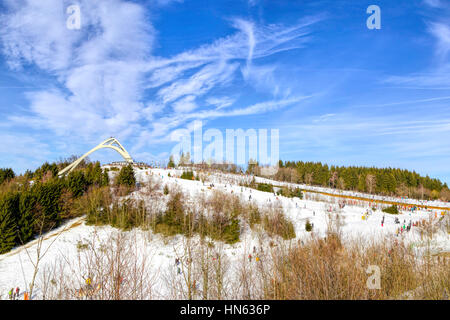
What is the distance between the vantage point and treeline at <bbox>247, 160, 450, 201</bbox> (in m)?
79.8

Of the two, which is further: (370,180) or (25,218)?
(370,180)

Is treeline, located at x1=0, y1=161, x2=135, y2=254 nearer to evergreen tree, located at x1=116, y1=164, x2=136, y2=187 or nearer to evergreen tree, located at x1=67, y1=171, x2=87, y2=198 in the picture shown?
evergreen tree, located at x1=67, y1=171, x2=87, y2=198

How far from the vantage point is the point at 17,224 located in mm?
22562

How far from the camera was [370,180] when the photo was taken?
257 feet

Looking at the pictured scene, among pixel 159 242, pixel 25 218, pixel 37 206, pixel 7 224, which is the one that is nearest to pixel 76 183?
pixel 37 206

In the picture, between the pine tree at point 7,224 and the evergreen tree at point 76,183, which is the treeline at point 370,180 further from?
the pine tree at point 7,224

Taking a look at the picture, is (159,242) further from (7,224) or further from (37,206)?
(7,224)

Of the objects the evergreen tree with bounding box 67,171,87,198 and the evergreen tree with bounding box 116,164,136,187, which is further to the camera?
the evergreen tree with bounding box 116,164,136,187

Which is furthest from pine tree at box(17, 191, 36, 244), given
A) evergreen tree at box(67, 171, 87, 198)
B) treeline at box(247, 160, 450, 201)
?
treeline at box(247, 160, 450, 201)

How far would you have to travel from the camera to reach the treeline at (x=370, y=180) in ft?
262

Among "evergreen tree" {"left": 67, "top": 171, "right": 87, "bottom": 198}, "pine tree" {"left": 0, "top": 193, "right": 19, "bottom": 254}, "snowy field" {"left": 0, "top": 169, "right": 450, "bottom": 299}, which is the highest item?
"evergreen tree" {"left": 67, "top": 171, "right": 87, "bottom": 198}

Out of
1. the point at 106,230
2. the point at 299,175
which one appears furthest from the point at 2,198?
the point at 299,175

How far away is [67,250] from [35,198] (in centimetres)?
746
